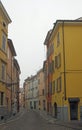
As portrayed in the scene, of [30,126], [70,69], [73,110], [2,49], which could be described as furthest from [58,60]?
[30,126]

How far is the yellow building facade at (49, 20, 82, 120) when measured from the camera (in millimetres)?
36500

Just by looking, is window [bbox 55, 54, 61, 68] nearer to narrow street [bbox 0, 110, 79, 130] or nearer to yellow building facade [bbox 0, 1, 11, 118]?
yellow building facade [bbox 0, 1, 11, 118]

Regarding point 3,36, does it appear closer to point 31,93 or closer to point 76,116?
point 76,116

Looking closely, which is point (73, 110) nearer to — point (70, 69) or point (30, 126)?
point (70, 69)

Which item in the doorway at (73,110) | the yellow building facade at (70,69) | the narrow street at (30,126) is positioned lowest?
the narrow street at (30,126)

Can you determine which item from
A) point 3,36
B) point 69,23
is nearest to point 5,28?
point 3,36

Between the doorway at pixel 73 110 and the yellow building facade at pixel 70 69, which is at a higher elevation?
the yellow building facade at pixel 70 69

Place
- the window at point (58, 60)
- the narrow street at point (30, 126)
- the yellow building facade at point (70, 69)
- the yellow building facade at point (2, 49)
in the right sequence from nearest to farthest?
the narrow street at point (30, 126), the yellow building facade at point (2, 49), the yellow building facade at point (70, 69), the window at point (58, 60)

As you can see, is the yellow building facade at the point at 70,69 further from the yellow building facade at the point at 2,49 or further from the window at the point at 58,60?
the yellow building facade at the point at 2,49

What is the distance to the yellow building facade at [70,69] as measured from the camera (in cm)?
3650

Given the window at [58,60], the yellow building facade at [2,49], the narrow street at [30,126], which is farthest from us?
the window at [58,60]

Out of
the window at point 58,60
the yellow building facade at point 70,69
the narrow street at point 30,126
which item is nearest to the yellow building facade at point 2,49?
the narrow street at point 30,126

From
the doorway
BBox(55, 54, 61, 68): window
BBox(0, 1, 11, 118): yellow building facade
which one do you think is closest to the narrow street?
BBox(0, 1, 11, 118): yellow building facade

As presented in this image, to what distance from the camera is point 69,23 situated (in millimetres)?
38000
